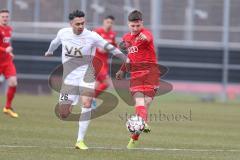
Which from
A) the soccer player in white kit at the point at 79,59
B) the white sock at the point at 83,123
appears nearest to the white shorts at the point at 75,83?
the soccer player in white kit at the point at 79,59

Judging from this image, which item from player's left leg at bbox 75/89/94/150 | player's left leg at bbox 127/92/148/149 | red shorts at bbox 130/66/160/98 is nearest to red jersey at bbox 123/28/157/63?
red shorts at bbox 130/66/160/98

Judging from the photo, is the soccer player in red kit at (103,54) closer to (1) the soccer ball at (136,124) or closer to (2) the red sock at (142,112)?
(2) the red sock at (142,112)

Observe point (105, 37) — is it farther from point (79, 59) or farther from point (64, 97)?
point (79, 59)

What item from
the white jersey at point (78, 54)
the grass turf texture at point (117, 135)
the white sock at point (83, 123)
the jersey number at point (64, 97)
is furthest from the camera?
the jersey number at point (64, 97)

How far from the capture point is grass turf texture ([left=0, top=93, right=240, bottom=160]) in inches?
507

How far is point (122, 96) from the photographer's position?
29734mm

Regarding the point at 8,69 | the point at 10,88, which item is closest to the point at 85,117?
the point at 10,88

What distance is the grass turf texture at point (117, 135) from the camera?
1288cm

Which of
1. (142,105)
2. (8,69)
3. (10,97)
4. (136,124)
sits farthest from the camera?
(8,69)

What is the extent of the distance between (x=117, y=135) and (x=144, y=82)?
2435 mm

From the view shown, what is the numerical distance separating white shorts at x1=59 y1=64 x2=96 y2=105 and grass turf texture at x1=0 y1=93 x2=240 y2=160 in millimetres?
828

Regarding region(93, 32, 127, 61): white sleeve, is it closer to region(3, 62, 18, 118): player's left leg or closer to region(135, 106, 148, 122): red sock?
region(135, 106, 148, 122): red sock

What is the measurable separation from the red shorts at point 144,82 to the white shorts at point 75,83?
75 cm

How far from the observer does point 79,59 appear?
14.5 metres
